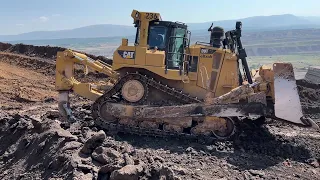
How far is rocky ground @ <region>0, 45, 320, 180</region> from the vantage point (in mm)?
6641

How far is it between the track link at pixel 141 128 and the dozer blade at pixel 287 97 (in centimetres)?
160

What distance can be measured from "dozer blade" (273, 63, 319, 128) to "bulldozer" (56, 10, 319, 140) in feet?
0.07

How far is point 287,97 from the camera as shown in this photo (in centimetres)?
Result: 912

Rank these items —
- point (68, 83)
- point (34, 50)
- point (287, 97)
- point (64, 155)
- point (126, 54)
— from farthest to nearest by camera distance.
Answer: point (34, 50) → point (68, 83) → point (126, 54) → point (287, 97) → point (64, 155)

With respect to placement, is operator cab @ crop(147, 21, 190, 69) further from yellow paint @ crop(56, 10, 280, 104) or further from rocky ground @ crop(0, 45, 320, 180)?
rocky ground @ crop(0, 45, 320, 180)

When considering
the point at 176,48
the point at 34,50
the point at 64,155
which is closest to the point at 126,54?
the point at 176,48

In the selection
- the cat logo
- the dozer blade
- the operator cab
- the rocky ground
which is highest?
the operator cab

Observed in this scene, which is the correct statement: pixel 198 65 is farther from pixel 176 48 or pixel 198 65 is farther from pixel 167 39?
pixel 167 39

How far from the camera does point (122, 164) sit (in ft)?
21.6

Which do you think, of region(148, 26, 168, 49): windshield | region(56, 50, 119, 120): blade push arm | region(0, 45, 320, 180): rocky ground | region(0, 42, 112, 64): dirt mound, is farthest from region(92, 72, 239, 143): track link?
region(0, 42, 112, 64): dirt mound

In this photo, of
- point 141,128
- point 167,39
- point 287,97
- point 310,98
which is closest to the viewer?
point 287,97

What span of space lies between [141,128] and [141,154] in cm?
219

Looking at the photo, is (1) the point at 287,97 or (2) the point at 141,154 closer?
(2) the point at 141,154

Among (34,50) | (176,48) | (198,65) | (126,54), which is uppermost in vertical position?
(176,48)
